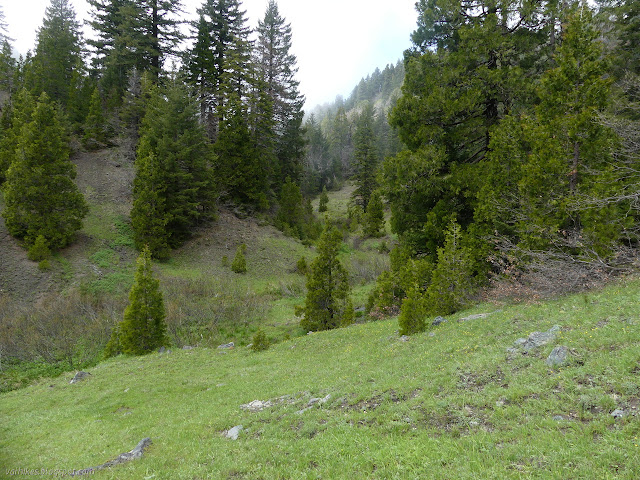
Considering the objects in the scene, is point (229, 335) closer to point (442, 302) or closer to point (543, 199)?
point (442, 302)

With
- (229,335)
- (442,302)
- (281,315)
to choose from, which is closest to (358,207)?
(281,315)

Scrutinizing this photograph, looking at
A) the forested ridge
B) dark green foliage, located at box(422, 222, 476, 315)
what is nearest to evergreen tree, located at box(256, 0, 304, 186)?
the forested ridge

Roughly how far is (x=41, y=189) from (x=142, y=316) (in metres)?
12.4

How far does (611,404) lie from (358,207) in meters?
38.8

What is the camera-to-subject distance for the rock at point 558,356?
16.8 feet

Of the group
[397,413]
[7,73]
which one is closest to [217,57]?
[7,73]

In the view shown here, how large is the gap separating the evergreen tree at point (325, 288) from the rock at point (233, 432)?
32.7 feet

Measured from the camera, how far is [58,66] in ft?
116

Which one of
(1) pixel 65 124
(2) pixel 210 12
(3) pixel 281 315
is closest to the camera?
(3) pixel 281 315

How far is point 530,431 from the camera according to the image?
3836 millimetres

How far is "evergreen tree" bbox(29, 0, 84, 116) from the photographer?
32.6 meters

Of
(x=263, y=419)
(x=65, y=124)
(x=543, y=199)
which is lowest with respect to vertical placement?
(x=263, y=419)

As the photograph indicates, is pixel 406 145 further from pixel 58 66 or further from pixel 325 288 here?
pixel 58 66

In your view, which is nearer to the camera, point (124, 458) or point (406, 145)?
point (124, 458)
